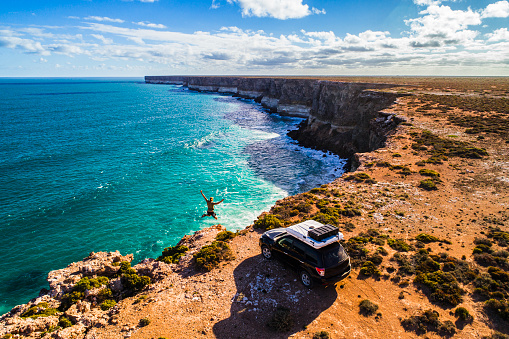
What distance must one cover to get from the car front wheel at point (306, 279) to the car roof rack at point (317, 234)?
67.0 inches

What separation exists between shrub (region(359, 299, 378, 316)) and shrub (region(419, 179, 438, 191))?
16.5 m

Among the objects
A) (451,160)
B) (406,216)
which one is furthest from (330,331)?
(451,160)

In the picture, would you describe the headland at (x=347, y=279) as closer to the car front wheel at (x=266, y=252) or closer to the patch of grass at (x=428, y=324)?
the patch of grass at (x=428, y=324)

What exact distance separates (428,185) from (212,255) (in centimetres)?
2094

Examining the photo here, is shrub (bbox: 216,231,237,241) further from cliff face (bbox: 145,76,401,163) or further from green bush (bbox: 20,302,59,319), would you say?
cliff face (bbox: 145,76,401,163)

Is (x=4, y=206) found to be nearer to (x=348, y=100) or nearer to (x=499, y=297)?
(x=499, y=297)

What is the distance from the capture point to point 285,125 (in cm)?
8744

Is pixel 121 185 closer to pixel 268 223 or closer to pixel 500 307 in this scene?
pixel 268 223

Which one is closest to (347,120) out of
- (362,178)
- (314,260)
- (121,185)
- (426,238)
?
(362,178)

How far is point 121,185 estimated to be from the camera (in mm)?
37781

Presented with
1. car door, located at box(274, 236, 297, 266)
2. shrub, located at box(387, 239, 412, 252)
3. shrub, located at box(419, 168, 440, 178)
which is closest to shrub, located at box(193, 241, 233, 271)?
car door, located at box(274, 236, 297, 266)

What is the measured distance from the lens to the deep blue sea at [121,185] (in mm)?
24953

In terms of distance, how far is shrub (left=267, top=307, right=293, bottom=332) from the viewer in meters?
10.8

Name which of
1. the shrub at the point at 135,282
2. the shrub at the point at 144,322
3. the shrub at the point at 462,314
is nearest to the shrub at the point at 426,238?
the shrub at the point at 462,314
